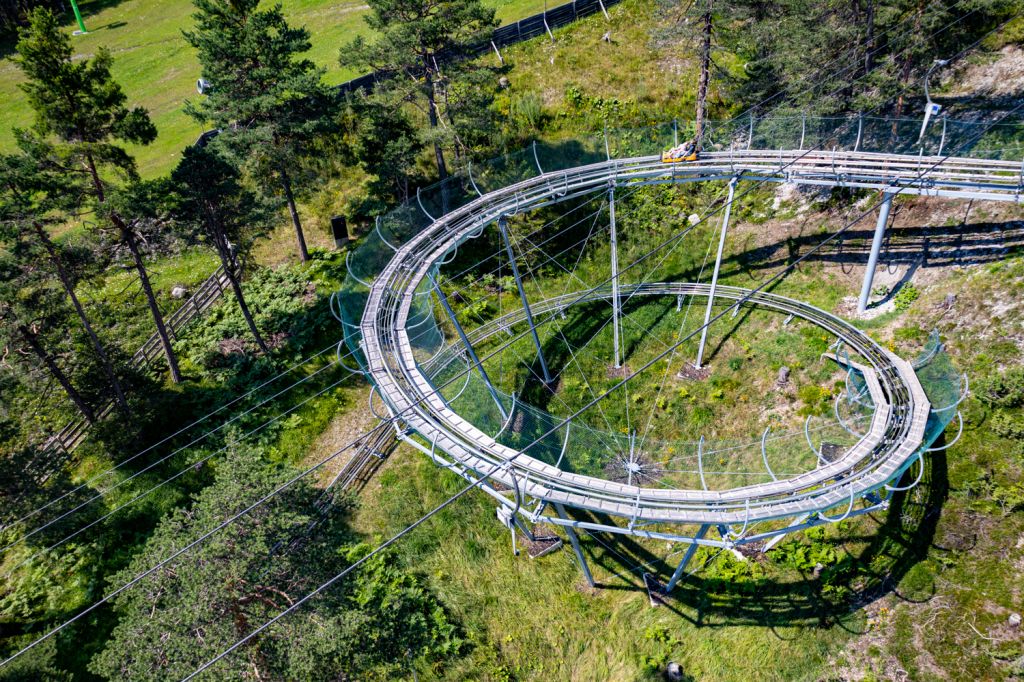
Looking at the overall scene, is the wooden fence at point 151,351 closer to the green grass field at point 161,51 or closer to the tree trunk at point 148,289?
the tree trunk at point 148,289

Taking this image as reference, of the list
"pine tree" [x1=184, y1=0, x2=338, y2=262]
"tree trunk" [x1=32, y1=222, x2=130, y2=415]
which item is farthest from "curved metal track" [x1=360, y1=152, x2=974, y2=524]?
"tree trunk" [x1=32, y1=222, x2=130, y2=415]

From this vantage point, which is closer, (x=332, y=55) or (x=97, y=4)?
(x=332, y=55)

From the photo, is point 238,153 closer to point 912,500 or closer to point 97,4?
point 912,500

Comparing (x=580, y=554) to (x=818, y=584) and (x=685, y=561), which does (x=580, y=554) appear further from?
(x=818, y=584)

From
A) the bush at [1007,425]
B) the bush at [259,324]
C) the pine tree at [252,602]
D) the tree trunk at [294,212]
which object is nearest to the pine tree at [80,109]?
the bush at [259,324]

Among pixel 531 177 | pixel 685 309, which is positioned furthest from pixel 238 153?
pixel 685 309
